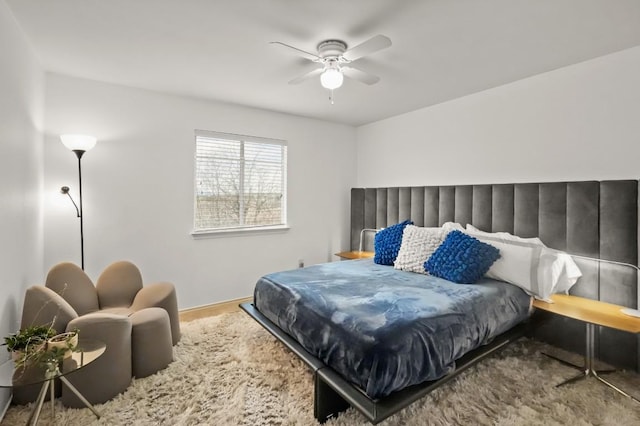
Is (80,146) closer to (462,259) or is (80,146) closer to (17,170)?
(17,170)

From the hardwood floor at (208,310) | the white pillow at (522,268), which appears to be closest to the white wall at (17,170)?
the hardwood floor at (208,310)

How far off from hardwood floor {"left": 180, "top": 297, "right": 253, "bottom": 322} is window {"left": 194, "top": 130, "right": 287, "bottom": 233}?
91 cm

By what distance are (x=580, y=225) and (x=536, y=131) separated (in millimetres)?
943

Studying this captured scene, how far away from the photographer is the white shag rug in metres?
1.81

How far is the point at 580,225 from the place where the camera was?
8.33ft

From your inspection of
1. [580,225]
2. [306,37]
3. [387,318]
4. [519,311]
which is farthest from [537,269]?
[306,37]

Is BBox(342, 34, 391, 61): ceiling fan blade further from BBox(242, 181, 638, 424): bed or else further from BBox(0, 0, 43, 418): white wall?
BBox(0, 0, 43, 418): white wall

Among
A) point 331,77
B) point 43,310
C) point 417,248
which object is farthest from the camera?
point 417,248

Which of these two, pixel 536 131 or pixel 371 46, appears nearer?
pixel 371 46

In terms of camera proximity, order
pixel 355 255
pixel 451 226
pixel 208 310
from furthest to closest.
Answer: pixel 355 255
pixel 208 310
pixel 451 226

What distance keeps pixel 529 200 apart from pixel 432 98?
4.99ft

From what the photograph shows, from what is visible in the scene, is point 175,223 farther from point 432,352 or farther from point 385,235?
point 432,352

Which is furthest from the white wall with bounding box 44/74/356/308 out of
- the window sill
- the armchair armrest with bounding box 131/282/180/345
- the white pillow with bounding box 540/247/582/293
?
the white pillow with bounding box 540/247/582/293

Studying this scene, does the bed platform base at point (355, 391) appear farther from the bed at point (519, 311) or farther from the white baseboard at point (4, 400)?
the white baseboard at point (4, 400)
